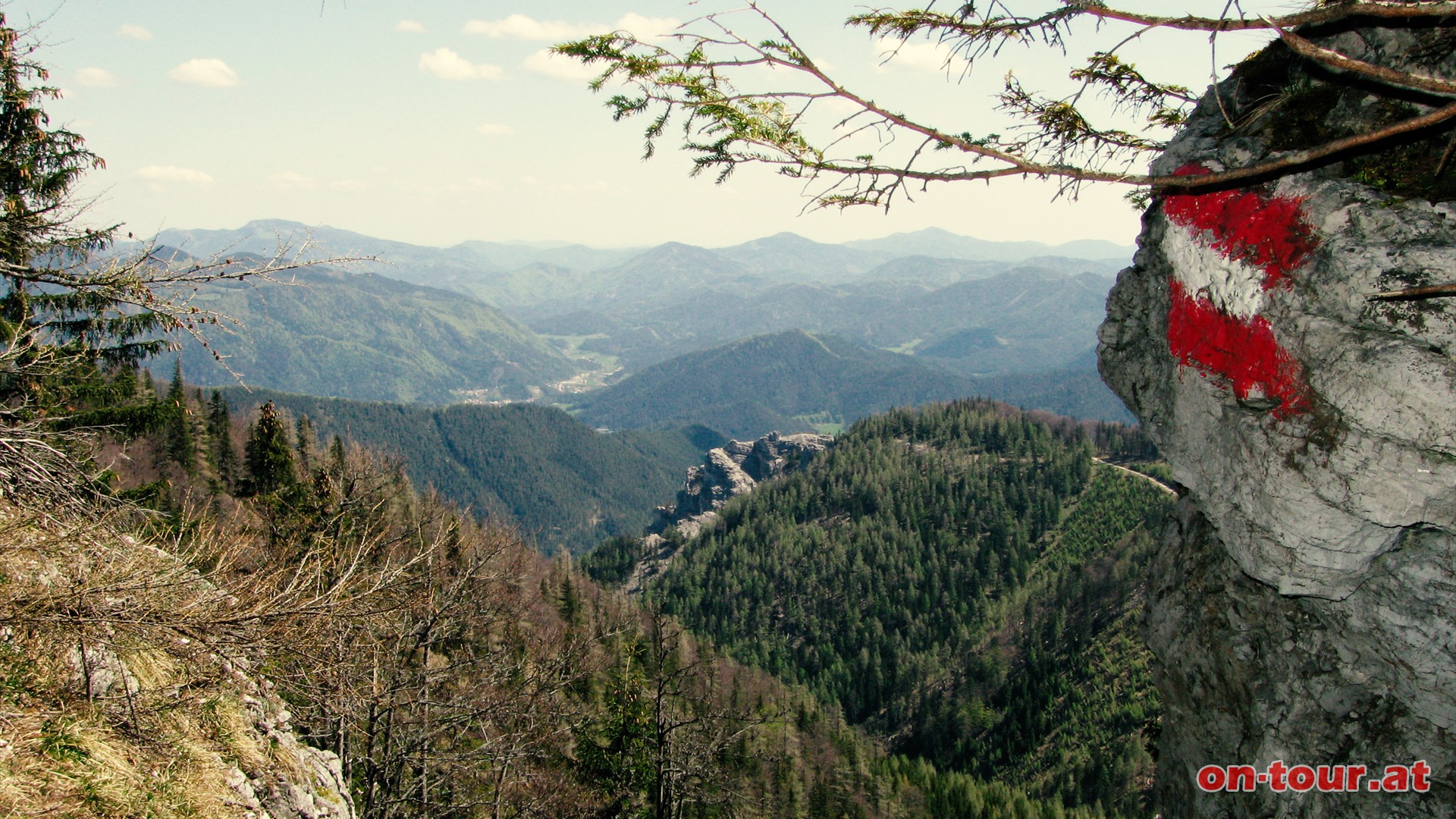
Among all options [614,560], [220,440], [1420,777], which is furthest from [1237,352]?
[614,560]

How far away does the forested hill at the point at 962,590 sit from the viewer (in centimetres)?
8981

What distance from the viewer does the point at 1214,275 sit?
317 inches

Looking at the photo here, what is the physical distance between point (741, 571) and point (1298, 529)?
12980cm

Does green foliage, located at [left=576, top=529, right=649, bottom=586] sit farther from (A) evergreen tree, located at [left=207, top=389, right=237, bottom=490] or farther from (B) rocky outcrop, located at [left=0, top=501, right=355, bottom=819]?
(B) rocky outcrop, located at [left=0, top=501, right=355, bottom=819]

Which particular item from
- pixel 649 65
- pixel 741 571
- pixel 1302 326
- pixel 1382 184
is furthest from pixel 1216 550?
pixel 741 571

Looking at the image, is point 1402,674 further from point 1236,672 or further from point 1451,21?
point 1451,21

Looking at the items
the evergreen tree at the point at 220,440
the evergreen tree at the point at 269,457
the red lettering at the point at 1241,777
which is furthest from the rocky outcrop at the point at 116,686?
the evergreen tree at the point at 220,440

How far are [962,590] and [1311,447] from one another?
124417 mm

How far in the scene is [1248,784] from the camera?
8477mm

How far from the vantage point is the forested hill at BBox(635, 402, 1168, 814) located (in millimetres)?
89812

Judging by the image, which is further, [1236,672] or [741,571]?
[741,571]

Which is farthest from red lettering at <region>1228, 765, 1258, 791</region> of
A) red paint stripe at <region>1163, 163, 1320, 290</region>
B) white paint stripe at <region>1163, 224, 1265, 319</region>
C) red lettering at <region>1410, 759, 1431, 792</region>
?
red paint stripe at <region>1163, 163, 1320, 290</region>

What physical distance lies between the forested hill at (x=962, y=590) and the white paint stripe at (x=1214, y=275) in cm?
8462

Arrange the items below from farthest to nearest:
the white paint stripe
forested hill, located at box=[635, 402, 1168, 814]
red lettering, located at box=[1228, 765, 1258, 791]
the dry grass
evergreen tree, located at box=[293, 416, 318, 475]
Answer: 1. forested hill, located at box=[635, 402, 1168, 814]
2. evergreen tree, located at box=[293, 416, 318, 475]
3. red lettering, located at box=[1228, 765, 1258, 791]
4. the white paint stripe
5. the dry grass
